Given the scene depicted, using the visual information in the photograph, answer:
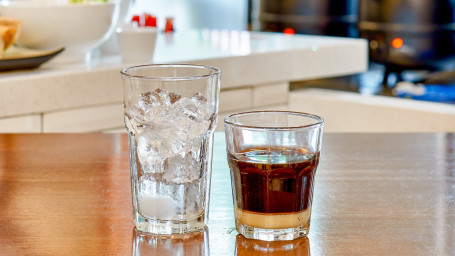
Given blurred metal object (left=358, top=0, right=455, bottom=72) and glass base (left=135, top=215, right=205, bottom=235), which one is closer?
glass base (left=135, top=215, right=205, bottom=235)

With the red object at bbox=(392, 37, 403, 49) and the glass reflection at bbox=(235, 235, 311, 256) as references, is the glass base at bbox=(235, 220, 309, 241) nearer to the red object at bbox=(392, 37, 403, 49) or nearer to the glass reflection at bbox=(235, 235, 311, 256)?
the glass reflection at bbox=(235, 235, 311, 256)

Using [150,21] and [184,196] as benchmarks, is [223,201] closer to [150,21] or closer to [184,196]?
[184,196]

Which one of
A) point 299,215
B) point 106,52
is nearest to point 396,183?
point 299,215

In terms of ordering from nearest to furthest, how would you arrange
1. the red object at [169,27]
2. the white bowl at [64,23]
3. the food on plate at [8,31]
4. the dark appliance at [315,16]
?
the food on plate at [8,31] → the white bowl at [64,23] → the red object at [169,27] → the dark appliance at [315,16]

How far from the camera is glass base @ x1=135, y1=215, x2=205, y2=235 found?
Result: 0.56m

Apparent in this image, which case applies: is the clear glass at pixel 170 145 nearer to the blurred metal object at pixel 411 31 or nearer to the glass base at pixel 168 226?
the glass base at pixel 168 226

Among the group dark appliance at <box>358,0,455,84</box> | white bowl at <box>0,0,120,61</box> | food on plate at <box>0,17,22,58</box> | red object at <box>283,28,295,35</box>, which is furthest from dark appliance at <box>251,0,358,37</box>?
food on plate at <box>0,17,22,58</box>

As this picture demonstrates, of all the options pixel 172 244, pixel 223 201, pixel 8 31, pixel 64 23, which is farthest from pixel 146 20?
pixel 172 244

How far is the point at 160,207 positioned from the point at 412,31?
283 cm

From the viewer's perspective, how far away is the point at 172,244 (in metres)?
0.53

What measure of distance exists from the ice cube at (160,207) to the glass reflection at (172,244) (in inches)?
0.6

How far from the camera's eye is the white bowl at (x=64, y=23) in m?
1.67

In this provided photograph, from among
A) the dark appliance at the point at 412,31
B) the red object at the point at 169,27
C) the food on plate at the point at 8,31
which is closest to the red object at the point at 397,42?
the dark appliance at the point at 412,31

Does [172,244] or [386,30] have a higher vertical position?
[172,244]
